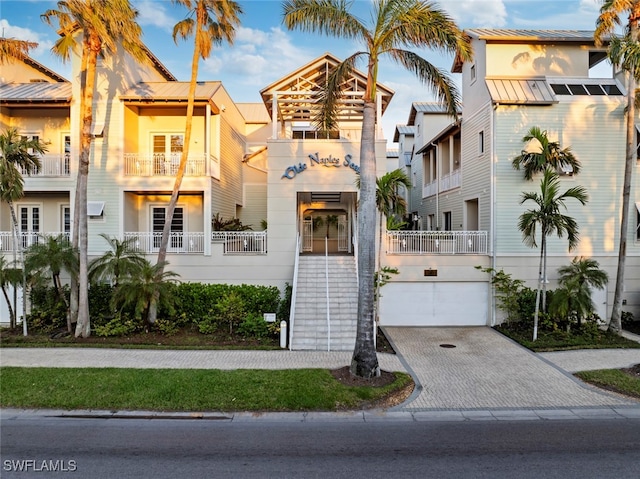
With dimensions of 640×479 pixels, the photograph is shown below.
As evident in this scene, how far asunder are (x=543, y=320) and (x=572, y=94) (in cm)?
880

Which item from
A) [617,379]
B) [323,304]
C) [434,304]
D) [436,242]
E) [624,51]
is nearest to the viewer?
[617,379]

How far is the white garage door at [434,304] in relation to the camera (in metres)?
15.2

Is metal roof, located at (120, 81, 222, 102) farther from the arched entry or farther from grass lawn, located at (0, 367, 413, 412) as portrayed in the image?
grass lawn, located at (0, 367, 413, 412)

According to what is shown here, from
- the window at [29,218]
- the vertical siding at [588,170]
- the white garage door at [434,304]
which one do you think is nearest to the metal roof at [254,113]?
the window at [29,218]

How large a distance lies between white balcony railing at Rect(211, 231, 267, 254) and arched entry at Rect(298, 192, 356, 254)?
3.58 m

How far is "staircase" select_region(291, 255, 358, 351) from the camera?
11656 mm

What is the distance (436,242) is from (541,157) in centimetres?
459

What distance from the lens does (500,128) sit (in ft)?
50.0

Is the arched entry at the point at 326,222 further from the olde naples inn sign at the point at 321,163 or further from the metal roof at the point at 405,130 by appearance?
the metal roof at the point at 405,130

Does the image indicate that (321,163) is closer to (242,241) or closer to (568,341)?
(242,241)

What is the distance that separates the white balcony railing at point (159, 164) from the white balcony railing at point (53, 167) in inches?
96.8

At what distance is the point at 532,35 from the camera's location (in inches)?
647

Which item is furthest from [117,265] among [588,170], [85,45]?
[588,170]

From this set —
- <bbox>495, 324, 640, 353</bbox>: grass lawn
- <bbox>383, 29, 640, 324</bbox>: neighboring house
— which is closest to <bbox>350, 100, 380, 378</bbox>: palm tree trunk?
<bbox>495, 324, 640, 353</bbox>: grass lawn
